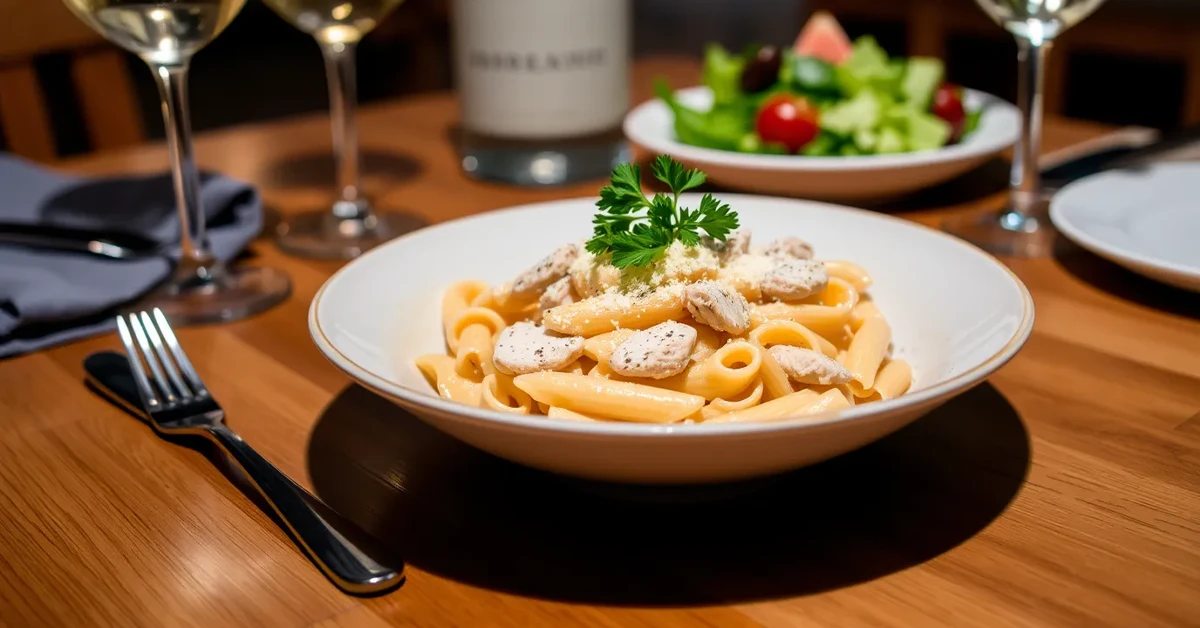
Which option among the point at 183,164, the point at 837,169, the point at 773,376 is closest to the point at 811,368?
the point at 773,376

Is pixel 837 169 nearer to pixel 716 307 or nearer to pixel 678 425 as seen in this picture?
pixel 716 307

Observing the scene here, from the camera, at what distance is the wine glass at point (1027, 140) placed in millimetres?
1335

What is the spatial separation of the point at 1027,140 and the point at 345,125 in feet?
3.16

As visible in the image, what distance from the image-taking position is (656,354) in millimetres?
768

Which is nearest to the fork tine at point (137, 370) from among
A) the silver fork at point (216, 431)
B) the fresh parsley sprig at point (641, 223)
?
the silver fork at point (216, 431)

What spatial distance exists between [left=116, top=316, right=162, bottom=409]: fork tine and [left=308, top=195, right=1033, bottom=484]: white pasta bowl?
0.66 feet

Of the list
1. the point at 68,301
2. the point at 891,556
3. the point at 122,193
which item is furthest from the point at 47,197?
the point at 891,556

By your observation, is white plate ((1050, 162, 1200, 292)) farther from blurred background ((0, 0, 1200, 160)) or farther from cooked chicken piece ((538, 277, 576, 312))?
blurred background ((0, 0, 1200, 160))

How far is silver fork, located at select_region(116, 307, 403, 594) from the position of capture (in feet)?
2.25

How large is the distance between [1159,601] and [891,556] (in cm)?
16

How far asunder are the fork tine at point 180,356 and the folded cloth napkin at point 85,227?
0.22 m

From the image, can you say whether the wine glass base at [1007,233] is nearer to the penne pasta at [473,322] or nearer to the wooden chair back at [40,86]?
the penne pasta at [473,322]

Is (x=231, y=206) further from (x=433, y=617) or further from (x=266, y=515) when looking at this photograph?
(x=433, y=617)

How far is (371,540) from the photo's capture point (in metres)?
0.71
